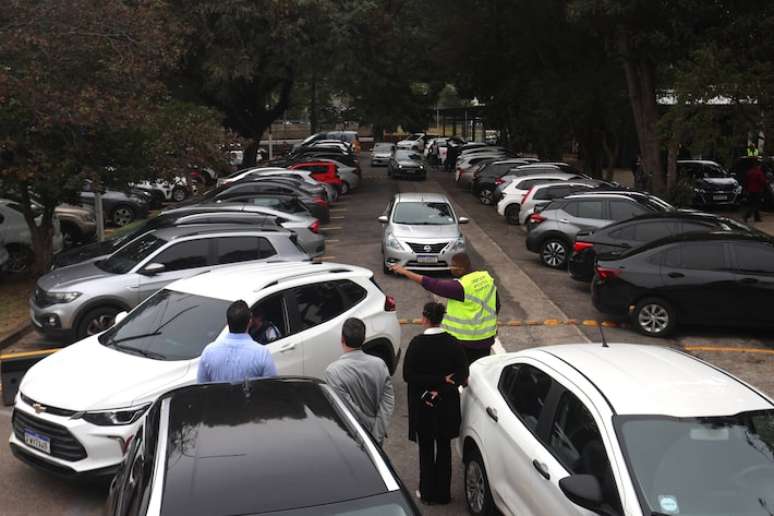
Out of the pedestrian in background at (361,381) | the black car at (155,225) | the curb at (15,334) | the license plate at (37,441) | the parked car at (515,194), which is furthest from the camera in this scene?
the parked car at (515,194)

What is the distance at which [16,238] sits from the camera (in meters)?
17.0

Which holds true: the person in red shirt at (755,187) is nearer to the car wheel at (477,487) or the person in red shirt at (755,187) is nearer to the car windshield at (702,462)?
the car wheel at (477,487)

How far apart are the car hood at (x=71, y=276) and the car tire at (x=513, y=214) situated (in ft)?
50.6

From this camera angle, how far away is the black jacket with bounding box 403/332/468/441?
6.29 m

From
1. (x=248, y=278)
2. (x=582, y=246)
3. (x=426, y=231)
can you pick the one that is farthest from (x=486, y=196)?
(x=248, y=278)

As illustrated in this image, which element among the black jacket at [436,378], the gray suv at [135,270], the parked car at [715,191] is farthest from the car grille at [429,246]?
the parked car at [715,191]

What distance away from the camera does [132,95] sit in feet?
52.3

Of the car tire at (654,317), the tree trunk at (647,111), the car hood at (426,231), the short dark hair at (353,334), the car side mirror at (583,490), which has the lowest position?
the car tire at (654,317)

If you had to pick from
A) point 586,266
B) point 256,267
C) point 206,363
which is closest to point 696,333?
point 586,266

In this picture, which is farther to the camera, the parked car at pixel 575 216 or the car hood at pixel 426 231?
the parked car at pixel 575 216

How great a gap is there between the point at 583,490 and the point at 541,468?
2.04 feet

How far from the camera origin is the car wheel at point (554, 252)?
18078 millimetres

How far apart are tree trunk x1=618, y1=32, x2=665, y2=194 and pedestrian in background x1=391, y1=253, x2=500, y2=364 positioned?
19.2 metres

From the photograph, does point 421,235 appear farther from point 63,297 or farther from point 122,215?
point 122,215
